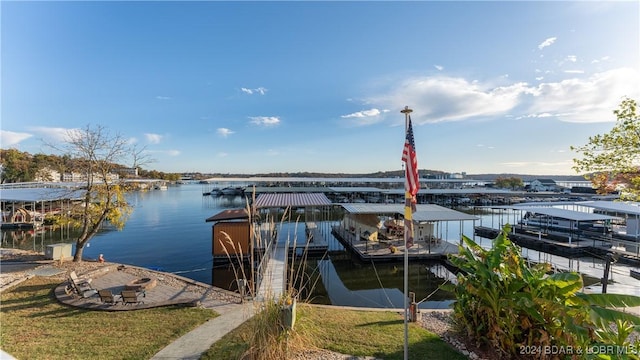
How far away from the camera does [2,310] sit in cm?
728

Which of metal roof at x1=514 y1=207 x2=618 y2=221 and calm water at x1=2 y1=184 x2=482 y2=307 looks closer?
calm water at x1=2 y1=184 x2=482 y2=307

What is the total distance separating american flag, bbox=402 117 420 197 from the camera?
518cm

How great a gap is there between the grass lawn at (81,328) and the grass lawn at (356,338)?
1.45 m

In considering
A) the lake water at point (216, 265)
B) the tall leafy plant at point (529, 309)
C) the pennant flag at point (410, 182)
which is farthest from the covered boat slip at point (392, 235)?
the pennant flag at point (410, 182)

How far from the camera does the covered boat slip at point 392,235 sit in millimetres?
17906

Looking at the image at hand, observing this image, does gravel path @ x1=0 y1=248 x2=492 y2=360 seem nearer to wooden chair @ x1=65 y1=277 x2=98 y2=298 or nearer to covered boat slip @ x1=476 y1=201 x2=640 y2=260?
wooden chair @ x1=65 y1=277 x2=98 y2=298

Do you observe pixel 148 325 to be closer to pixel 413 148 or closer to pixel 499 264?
pixel 413 148

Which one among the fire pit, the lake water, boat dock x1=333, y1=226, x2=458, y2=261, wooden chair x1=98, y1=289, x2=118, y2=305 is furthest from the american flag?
boat dock x1=333, y1=226, x2=458, y2=261

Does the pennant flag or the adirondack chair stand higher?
the pennant flag

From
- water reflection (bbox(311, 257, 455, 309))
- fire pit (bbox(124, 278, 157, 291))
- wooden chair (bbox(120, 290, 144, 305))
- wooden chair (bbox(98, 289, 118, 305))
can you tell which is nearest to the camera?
wooden chair (bbox(98, 289, 118, 305))

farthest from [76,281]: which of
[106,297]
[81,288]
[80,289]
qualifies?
[106,297]

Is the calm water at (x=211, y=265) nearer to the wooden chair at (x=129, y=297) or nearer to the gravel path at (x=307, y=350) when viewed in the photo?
the gravel path at (x=307, y=350)

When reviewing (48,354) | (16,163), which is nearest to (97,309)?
(48,354)

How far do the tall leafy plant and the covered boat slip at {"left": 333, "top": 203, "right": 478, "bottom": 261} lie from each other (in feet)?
37.5
